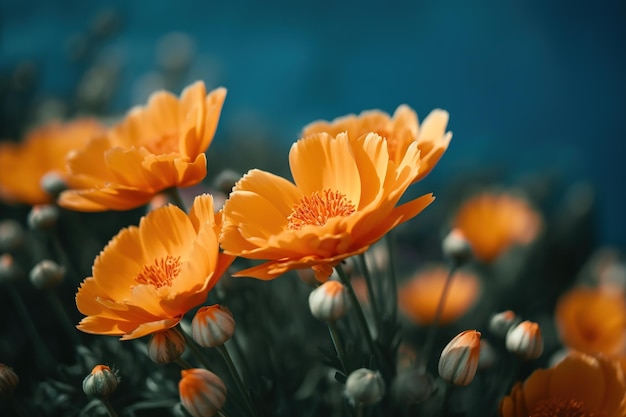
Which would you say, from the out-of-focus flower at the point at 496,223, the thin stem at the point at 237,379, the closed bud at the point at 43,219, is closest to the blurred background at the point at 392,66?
the out-of-focus flower at the point at 496,223

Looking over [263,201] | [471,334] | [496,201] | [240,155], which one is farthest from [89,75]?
[471,334]

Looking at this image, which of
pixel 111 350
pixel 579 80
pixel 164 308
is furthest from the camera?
pixel 579 80

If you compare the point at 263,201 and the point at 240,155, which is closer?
the point at 263,201

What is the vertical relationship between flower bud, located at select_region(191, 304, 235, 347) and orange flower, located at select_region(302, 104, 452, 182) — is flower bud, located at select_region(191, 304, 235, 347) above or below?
below

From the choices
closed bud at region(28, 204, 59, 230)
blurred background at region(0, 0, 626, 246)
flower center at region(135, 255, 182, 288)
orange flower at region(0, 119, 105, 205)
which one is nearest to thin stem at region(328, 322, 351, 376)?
flower center at region(135, 255, 182, 288)

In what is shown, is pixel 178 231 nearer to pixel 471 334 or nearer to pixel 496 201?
pixel 471 334

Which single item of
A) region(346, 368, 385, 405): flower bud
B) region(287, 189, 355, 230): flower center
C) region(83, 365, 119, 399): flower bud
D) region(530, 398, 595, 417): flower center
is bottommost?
region(530, 398, 595, 417): flower center

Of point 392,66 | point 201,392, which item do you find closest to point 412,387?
point 201,392

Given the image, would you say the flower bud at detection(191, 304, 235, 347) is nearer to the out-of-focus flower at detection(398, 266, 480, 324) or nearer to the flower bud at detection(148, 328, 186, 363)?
the flower bud at detection(148, 328, 186, 363)
